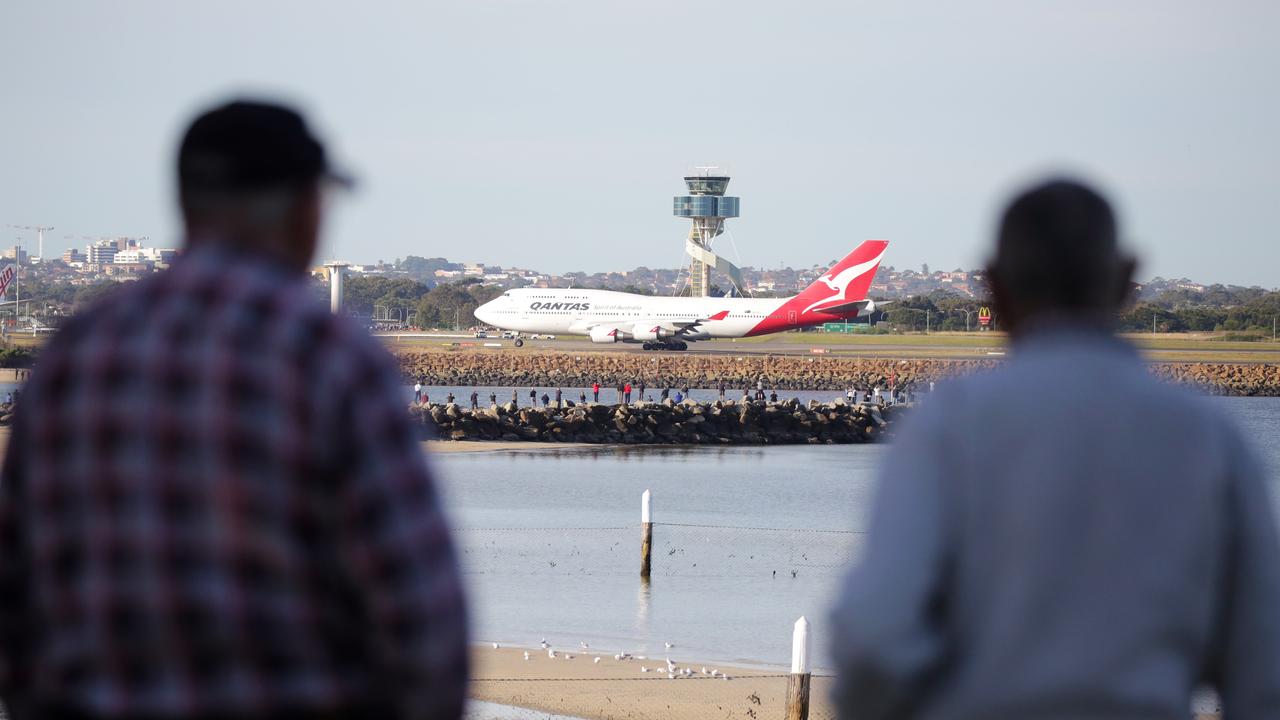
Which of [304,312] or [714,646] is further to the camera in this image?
[714,646]

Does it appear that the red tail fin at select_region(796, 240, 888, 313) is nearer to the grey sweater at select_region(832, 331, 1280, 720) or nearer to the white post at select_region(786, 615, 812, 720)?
the white post at select_region(786, 615, 812, 720)

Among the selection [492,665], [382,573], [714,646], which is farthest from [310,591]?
[714,646]

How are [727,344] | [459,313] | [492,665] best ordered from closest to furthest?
[492,665]
[727,344]
[459,313]

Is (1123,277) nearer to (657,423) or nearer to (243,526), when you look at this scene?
(243,526)

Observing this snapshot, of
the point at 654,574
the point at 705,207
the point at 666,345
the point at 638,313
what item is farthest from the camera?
the point at 705,207

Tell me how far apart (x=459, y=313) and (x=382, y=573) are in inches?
5650

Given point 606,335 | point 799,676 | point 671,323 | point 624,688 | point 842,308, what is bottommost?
point 606,335

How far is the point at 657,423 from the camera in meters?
44.0

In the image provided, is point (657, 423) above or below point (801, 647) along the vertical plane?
below

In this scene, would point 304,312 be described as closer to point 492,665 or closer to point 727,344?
point 492,665

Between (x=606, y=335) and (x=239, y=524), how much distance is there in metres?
71.2

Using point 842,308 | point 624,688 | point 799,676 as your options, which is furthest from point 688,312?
point 799,676

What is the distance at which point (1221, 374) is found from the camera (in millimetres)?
71875

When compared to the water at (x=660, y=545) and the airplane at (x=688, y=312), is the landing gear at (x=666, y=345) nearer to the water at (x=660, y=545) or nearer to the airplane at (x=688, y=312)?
the airplane at (x=688, y=312)
